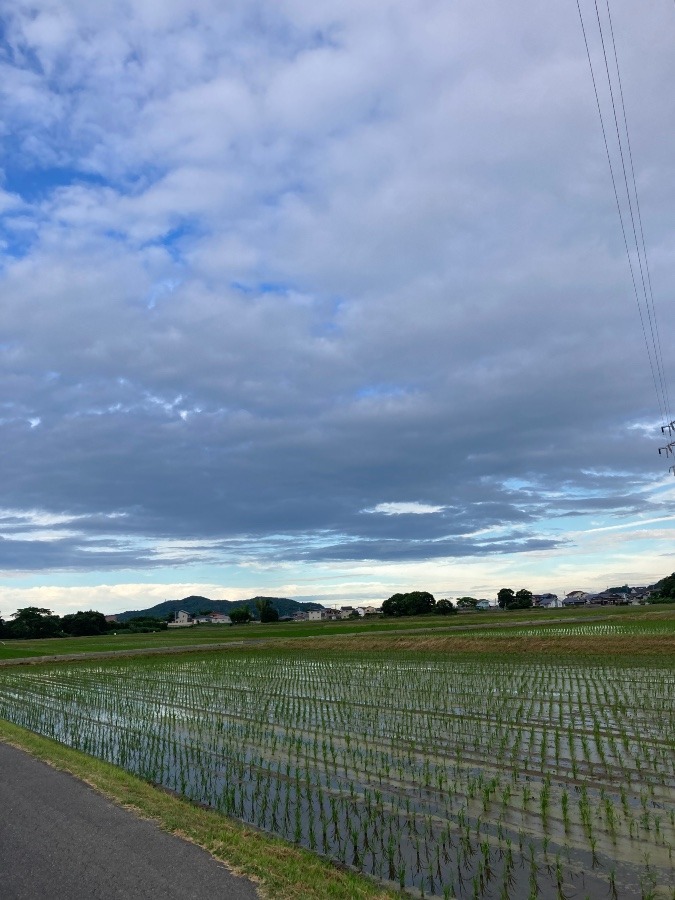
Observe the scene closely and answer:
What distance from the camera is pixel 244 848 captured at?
725cm

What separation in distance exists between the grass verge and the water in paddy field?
596mm

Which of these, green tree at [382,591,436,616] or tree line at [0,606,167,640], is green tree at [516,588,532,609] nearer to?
green tree at [382,591,436,616]

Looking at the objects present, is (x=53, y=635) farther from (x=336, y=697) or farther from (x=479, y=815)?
(x=479, y=815)

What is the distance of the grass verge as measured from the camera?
625cm

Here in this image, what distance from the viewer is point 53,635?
352ft

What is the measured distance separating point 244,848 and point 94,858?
1522 mm

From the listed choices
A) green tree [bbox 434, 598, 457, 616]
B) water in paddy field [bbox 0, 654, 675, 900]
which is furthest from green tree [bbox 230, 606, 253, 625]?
water in paddy field [bbox 0, 654, 675, 900]

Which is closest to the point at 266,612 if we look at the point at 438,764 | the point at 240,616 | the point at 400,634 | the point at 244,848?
the point at 240,616

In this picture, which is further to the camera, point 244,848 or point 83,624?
point 83,624

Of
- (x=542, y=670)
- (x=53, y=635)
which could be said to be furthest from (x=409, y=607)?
(x=542, y=670)

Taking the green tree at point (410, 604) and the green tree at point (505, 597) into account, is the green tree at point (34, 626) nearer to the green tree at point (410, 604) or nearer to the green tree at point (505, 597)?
the green tree at point (410, 604)

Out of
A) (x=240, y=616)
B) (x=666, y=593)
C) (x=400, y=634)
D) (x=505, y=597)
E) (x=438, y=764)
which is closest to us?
(x=438, y=764)

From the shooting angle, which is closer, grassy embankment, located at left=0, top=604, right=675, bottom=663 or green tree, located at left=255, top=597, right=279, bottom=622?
grassy embankment, located at left=0, top=604, right=675, bottom=663

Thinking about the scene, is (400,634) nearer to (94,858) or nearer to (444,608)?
(94,858)
